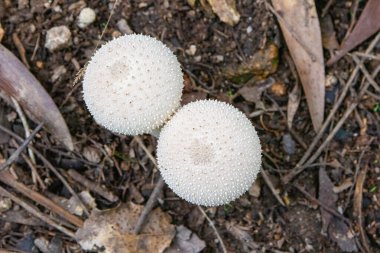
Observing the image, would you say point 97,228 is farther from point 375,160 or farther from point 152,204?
point 375,160

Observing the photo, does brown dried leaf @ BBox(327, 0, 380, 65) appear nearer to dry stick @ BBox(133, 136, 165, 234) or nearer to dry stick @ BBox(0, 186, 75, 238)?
dry stick @ BBox(133, 136, 165, 234)

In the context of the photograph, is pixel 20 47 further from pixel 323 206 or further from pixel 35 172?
pixel 323 206

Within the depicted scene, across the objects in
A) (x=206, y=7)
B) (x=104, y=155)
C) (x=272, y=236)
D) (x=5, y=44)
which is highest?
(x=206, y=7)

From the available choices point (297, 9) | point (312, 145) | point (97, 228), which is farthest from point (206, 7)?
point (97, 228)

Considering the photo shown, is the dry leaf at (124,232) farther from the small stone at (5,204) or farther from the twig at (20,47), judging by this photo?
the twig at (20,47)

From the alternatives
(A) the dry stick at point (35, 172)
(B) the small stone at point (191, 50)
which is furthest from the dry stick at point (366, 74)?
(A) the dry stick at point (35, 172)

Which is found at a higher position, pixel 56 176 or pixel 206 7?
pixel 206 7
